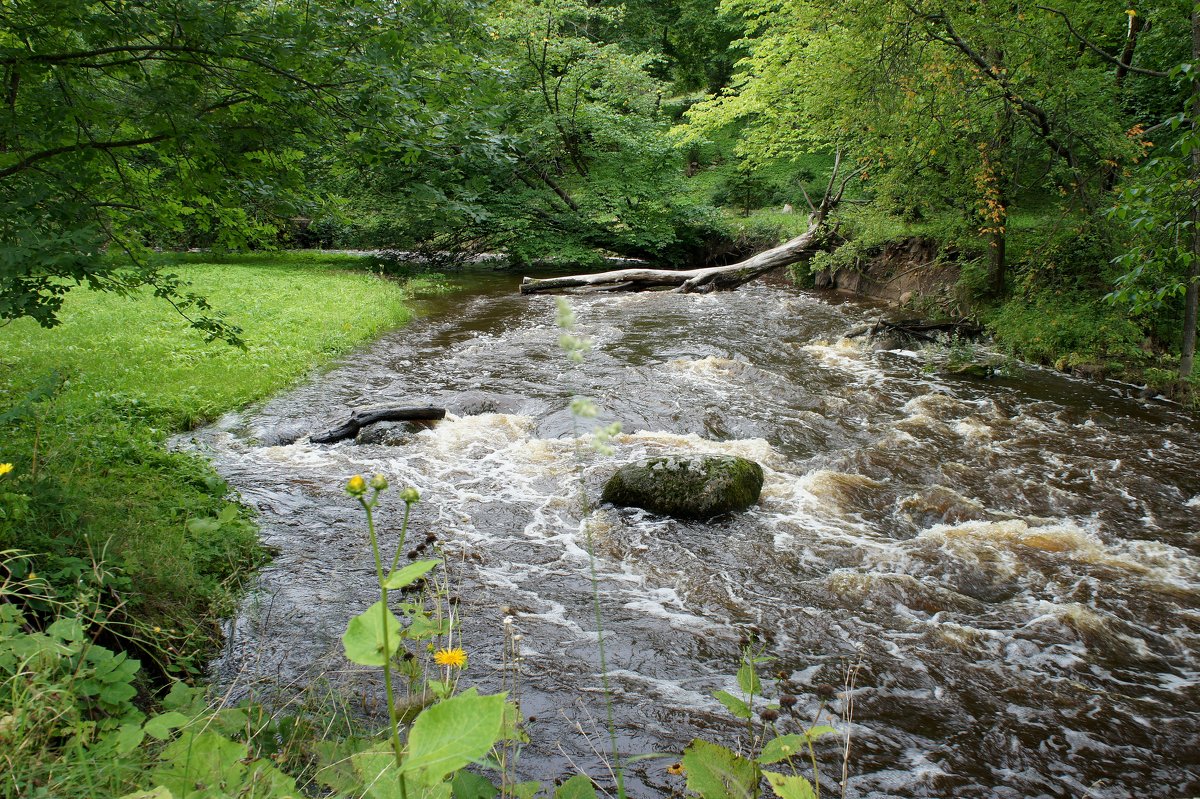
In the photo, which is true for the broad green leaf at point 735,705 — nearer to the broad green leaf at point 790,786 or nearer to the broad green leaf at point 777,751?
the broad green leaf at point 777,751

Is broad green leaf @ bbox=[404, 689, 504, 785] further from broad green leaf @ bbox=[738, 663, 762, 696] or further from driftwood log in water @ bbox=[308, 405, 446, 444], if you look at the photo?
driftwood log in water @ bbox=[308, 405, 446, 444]

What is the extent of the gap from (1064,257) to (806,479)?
8.46 meters

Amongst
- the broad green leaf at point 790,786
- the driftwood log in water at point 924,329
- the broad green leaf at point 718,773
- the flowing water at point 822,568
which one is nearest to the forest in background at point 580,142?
the driftwood log in water at point 924,329

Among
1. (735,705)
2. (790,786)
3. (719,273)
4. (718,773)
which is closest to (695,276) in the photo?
(719,273)

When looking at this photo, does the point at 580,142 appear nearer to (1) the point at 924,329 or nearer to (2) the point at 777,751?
(1) the point at 924,329

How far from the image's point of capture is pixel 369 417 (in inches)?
351

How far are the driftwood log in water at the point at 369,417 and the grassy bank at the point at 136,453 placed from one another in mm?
1358

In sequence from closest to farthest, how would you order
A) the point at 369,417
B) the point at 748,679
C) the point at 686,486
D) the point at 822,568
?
the point at 748,679
the point at 822,568
the point at 686,486
the point at 369,417

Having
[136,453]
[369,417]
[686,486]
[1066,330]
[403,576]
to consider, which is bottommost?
[686,486]

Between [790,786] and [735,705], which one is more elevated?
[790,786]

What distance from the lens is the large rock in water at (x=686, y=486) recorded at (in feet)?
22.0

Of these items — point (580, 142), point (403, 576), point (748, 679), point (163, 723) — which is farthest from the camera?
point (580, 142)

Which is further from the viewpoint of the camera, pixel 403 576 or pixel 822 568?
pixel 822 568

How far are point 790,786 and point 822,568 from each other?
4.16 metres
